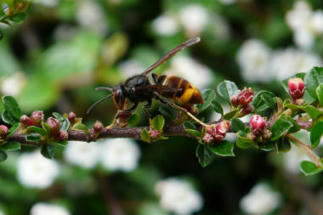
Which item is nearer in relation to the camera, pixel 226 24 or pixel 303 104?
pixel 303 104

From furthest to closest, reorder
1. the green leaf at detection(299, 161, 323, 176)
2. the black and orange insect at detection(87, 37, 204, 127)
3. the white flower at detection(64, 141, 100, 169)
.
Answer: the white flower at detection(64, 141, 100, 169) < the black and orange insect at detection(87, 37, 204, 127) < the green leaf at detection(299, 161, 323, 176)

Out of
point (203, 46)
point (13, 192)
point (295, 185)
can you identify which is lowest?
point (295, 185)

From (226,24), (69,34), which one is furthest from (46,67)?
(226,24)

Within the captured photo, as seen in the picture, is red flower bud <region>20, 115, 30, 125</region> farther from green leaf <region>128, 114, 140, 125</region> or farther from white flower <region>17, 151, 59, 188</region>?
white flower <region>17, 151, 59, 188</region>

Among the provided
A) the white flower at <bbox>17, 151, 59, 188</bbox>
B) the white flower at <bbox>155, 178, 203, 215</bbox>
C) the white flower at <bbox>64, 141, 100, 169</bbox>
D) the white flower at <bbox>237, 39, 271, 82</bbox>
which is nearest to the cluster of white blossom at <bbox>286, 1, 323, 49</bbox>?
the white flower at <bbox>237, 39, 271, 82</bbox>

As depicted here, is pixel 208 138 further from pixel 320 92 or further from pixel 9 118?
pixel 9 118

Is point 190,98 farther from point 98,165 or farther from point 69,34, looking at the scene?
point 69,34

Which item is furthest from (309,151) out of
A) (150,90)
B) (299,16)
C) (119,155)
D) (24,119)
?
(299,16)
